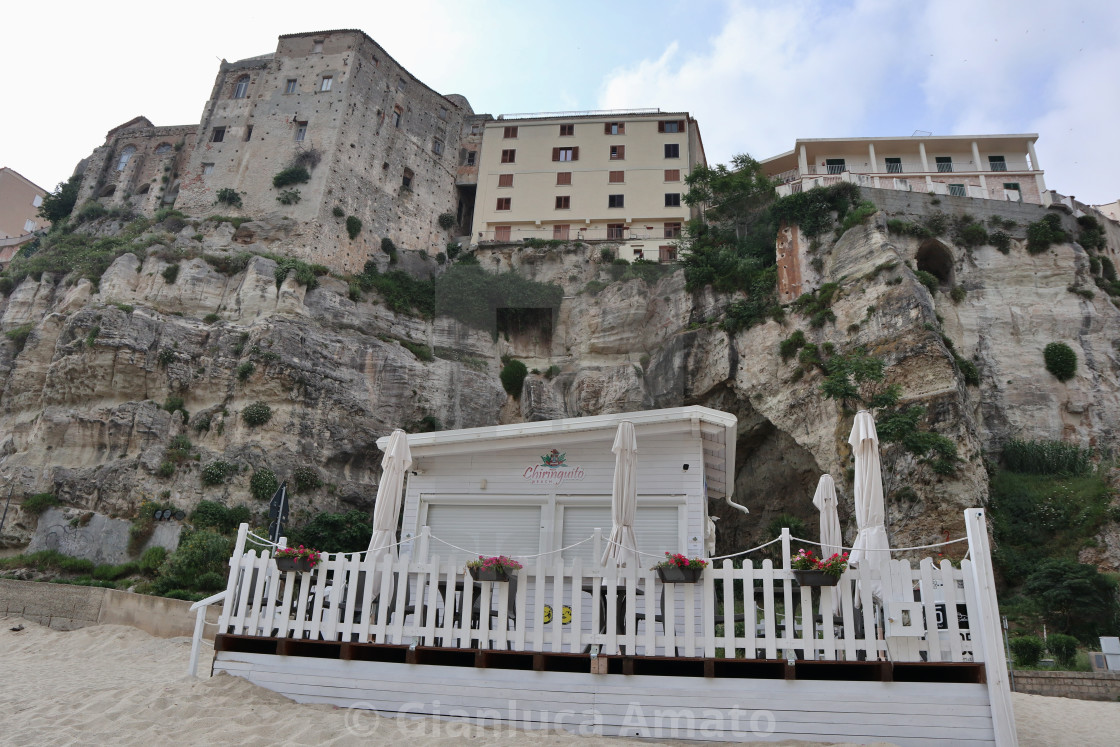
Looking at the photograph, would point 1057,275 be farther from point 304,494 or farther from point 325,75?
point 325,75

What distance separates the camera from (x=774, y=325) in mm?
29781

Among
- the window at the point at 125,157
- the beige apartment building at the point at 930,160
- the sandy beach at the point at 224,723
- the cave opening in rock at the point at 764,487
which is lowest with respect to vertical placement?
the sandy beach at the point at 224,723

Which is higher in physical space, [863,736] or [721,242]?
[721,242]

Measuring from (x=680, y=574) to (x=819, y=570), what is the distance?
4.62ft

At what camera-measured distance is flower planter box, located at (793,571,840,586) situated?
7.00 m

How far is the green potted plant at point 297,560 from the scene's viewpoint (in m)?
8.32

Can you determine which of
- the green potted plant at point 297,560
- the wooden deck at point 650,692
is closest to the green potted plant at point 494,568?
the wooden deck at point 650,692

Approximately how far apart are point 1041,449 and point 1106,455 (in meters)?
2.31

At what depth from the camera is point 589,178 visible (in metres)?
44.2

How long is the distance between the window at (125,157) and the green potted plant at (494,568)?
50.7 metres

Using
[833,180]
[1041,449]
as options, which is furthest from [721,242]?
[1041,449]

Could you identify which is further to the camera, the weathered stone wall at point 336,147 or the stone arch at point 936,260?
the weathered stone wall at point 336,147

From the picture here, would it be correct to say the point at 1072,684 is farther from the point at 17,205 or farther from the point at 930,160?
the point at 17,205

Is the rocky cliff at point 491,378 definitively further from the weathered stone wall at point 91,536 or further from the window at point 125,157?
the window at point 125,157
